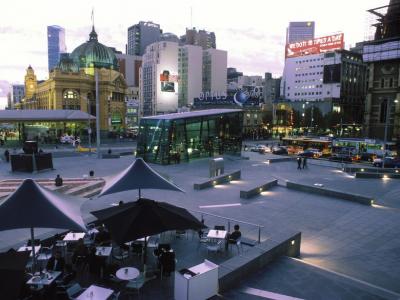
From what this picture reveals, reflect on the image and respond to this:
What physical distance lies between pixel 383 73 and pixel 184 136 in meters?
62.4

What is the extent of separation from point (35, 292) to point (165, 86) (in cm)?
13218

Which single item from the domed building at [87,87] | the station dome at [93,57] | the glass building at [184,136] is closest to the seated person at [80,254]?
the glass building at [184,136]

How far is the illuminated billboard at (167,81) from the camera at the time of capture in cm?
13625

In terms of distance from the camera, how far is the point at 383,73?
78188 mm

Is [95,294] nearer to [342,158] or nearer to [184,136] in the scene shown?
[184,136]

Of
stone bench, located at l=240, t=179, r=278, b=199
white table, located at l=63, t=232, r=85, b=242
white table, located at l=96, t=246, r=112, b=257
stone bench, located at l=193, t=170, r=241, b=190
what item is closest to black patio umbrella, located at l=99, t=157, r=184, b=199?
white table, located at l=63, t=232, r=85, b=242

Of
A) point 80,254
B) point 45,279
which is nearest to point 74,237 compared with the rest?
point 80,254

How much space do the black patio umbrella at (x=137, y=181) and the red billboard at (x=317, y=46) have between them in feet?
444

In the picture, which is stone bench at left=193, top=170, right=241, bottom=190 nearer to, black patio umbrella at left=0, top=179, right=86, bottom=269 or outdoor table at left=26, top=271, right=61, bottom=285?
black patio umbrella at left=0, top=179, right=86, bottom=269

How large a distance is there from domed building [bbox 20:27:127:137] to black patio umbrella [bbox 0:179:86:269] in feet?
214

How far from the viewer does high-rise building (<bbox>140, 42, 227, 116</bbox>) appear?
148 metres

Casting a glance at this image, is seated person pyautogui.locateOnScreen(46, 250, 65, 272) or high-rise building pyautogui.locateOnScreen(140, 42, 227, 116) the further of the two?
high-rise building pyautogui.locateOnScreen(140, 42, 227, 116)

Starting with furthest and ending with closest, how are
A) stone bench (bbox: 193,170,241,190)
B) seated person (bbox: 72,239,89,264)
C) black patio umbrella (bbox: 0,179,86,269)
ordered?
stone bench (bbox: 193,170,241,190), seated person (bbox: 72,239,89,264), black patio umbrella (bbox: 0,179,86,269)

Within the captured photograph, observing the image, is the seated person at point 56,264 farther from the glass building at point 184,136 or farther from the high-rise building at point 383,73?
the high-rise building at point 383,73
